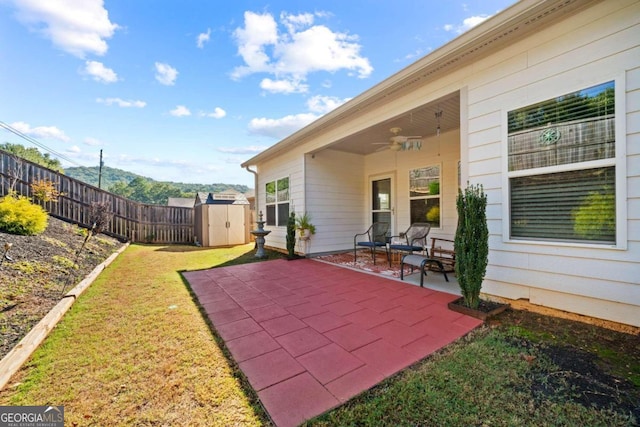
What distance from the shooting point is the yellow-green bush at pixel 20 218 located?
436 cm

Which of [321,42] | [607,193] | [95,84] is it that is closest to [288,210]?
[321,42]

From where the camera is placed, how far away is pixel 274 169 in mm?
8141

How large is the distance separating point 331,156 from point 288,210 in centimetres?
199

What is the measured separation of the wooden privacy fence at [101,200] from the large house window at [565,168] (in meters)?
7.44

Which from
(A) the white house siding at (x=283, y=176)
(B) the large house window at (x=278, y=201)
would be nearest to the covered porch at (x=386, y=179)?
(A) the white house siding at (x=283, y=176)

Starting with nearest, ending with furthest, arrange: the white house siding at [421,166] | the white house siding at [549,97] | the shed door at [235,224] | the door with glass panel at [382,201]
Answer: the white house siding at [549,97] < the white house siding at [421,166] < the door with glass panel at [382,201] < the shed door at [235,224]

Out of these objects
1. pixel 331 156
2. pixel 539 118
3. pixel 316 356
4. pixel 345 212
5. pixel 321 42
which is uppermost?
pixel 321 42

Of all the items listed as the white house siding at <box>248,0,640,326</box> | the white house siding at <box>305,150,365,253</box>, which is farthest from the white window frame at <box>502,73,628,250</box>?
the white house siding at <box>305,150,365,253</box>

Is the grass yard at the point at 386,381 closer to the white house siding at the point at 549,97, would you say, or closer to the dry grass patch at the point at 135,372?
the dry grass patch at the point at 135,372

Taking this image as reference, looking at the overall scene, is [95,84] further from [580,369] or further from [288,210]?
[580,369]

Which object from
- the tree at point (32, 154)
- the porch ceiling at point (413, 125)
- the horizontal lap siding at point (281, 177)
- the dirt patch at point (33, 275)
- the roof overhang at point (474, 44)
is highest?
the tree at point (32, 154)

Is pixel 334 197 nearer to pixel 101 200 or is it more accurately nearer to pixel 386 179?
pixel 386 179

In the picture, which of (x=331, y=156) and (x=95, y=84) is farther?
(x=95, y=84)

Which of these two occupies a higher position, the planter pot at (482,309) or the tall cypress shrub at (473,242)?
the tall cypress shrub at (473,242)
